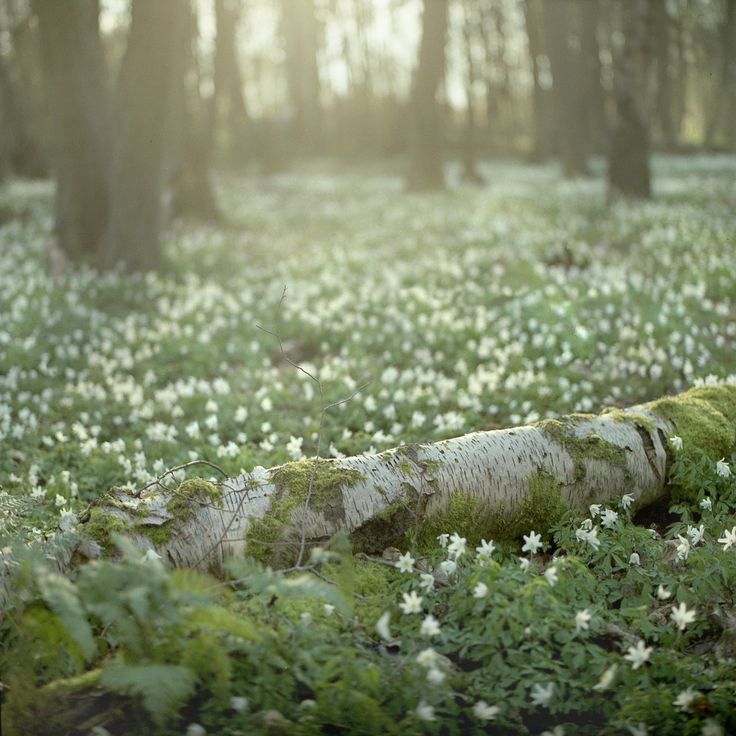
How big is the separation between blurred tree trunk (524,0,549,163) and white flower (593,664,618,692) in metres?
32.7

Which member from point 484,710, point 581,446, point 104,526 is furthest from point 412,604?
point 581,446

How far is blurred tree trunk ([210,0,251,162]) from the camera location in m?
20.5

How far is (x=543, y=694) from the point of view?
A: 9.56ft

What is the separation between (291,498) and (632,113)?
50.1ft

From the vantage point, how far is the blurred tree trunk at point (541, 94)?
109 ft

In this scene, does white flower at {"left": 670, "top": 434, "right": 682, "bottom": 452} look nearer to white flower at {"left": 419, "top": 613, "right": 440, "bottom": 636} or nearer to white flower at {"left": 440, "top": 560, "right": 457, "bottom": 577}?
white flower at {"left": 440, "top": 560, "right": 457, "bottom": 577}

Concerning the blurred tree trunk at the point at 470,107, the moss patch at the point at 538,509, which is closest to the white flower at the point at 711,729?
the moss patch at the point at 538,509

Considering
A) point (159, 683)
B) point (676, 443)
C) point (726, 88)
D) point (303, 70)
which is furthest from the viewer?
point (303, 70)

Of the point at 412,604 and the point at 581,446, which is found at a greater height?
the point at 581,446

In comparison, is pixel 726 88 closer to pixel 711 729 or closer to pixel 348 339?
pixel 348 339

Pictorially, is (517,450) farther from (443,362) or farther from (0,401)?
(0,401)

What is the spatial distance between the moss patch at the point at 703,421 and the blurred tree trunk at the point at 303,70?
40.3 metres

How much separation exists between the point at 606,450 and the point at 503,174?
1089 inches

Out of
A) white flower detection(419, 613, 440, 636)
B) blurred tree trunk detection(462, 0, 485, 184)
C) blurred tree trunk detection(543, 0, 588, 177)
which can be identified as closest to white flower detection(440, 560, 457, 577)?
white flower detection(419, 613, 440, 636)
